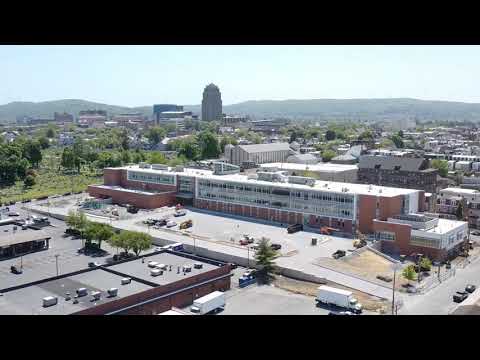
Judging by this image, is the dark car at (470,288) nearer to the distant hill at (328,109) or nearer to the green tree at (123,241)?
the green tree at (123,241)

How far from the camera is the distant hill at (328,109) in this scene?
388ft

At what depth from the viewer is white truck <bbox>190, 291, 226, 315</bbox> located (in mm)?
8102

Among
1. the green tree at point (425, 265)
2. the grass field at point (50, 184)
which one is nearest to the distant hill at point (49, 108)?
the grass field at point (50, 184)

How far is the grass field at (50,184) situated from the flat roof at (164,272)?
425 inches

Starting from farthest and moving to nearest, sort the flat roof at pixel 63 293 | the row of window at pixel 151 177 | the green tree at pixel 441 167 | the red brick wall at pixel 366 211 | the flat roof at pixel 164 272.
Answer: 1. the green tree at pixel 441 167
2. the row of window at pixel 151 177
3. the red brick wall at pixel 366 211
4. the flat roof at pixel 164 272
5. the flat roof at pixel 63 293

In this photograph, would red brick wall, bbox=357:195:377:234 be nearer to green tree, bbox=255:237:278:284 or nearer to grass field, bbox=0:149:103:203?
green tree, bbox=255:237:278:284

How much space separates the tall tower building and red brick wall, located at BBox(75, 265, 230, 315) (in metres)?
61.7

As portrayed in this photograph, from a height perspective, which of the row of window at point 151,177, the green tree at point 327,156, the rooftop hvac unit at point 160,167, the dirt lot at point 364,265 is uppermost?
the rooftop hvac unit at point 160,167

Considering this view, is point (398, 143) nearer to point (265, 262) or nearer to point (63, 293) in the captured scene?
point (265, 262)

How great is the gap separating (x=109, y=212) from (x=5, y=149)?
419 inches

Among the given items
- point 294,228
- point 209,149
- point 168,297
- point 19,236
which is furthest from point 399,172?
point 19,236

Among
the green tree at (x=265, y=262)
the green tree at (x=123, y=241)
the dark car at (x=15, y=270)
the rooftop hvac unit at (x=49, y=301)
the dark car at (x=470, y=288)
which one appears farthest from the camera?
the green tree at (x=123, y=241)
